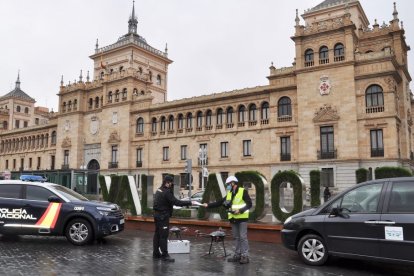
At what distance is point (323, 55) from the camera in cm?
3459

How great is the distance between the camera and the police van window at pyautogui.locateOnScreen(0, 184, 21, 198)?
11406 millimetres

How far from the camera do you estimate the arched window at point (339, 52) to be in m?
33.4

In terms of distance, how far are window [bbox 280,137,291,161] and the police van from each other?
26.1m

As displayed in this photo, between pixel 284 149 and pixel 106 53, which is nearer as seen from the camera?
pixel 284 149

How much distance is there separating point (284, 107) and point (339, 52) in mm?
6835

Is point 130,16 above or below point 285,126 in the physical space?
above

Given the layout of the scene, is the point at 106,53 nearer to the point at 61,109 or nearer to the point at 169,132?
the point at 61,109

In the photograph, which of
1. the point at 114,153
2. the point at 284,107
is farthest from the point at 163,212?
the point at 114,153

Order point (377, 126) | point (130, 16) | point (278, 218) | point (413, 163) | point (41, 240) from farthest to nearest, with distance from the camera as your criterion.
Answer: point (130, 16), point (413, 163), point (377, 126), point (278, 218), point (41, 240)

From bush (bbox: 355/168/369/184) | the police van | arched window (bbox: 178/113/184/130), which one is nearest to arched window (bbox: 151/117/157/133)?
arched window (bbox: 178/113/184/130)

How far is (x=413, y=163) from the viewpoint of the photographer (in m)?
A: 34.8

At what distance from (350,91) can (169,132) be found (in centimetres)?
2050

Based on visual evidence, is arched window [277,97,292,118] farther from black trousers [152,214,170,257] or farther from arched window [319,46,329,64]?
black trousers [152,214,170,257]

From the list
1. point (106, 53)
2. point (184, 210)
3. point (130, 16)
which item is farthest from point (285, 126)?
point (130, 16)
